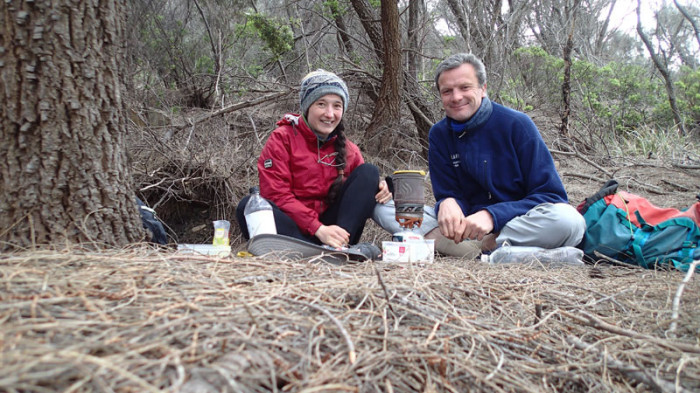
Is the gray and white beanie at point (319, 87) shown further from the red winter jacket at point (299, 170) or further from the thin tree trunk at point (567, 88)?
the thin tree trunk at point (567, 88)

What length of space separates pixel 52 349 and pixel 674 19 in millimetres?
21895

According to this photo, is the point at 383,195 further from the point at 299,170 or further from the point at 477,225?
the point at 477,225

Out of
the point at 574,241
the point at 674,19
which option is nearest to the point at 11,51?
the point at 574,241

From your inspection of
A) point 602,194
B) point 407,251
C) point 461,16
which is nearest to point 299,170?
point 407,251

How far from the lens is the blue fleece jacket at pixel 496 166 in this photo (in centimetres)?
263

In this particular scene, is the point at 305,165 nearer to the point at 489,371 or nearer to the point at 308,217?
the point at 308,217

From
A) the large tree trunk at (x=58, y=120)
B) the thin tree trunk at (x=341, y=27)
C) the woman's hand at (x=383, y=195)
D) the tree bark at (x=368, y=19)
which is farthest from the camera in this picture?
the thin tree trunk at (x=341, y=27)

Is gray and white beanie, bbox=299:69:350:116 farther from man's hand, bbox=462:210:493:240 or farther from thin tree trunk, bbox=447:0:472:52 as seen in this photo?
thin tree trunk, bbox=447:0:472:52

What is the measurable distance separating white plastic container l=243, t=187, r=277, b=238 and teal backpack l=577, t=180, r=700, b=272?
181 centimetres

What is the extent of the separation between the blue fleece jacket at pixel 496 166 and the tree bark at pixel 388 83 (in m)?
1.76

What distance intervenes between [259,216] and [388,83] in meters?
2.62

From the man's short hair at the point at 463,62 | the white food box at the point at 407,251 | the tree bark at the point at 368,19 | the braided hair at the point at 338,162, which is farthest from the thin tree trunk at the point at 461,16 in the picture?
the white food box at the point at 407,251

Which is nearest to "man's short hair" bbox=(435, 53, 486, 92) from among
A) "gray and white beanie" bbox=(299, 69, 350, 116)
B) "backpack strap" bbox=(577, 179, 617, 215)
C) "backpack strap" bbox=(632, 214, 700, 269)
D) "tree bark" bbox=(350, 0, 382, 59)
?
"gray and white beanie" bbox=(299, 69, 350, 116)

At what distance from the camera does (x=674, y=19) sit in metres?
17.1
